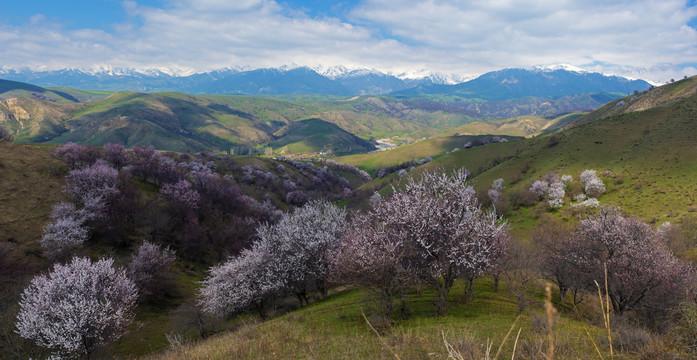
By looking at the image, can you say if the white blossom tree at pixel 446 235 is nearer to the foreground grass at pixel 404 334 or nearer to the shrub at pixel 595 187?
the foreground grass at pixel 404 334

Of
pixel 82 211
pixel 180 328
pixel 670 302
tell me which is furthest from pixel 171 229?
pixel 670 302

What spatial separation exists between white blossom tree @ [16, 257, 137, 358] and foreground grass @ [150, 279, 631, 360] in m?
12.6

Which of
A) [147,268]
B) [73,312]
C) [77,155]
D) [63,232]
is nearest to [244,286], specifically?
[73,312]

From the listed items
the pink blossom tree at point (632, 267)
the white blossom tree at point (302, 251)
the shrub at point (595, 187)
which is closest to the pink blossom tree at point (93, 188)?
the white blossom tree at point (302, 251)

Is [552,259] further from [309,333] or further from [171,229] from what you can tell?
[171,229]

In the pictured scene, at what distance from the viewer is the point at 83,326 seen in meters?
30.1

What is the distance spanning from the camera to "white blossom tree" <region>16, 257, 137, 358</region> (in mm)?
28719

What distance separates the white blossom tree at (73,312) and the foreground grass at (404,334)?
12566mm

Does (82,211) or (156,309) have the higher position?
(82,211)

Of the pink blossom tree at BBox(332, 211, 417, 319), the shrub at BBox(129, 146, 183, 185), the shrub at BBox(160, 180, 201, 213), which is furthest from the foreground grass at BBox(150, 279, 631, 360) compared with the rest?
the shrub at BBox(129, 146, 183, 185)

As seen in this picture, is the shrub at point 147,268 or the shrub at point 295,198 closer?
the shrub at point 147,268

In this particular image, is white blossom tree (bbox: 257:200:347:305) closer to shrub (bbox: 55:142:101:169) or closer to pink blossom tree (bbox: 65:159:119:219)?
pink blossom tree (bbox: 65:159:119:219)

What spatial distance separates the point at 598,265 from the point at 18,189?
9093 cm

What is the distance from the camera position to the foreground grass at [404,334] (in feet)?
49.7
